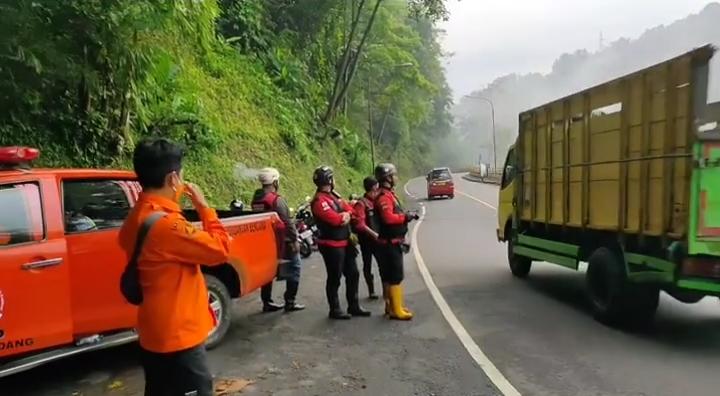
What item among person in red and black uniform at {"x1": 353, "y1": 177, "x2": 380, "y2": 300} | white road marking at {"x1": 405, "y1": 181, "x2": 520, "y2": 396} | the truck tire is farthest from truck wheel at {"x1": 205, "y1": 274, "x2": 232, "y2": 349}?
the truck tire

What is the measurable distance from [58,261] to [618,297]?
5.35 m

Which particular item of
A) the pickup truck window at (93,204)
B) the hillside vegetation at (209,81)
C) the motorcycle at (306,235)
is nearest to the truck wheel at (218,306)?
the pickup truck window at (93,204)

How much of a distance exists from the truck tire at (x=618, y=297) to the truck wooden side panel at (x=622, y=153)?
41cm

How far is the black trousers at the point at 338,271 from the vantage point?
7195 mm

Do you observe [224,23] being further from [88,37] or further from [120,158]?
[88,37]

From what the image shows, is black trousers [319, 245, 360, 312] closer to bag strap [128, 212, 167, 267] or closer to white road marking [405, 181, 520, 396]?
white road marking [405, 181, 520, 396]

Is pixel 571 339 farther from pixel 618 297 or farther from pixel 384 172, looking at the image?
pixel 384 172

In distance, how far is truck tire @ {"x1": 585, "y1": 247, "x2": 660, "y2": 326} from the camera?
21.5 ft

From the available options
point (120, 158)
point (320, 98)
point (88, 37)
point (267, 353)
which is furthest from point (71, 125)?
point (320, 98)

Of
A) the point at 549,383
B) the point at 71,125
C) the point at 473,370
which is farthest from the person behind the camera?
the point at 71,125

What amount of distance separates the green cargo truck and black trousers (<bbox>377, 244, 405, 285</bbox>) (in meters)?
2.21

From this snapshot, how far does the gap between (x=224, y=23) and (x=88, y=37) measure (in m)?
17.4

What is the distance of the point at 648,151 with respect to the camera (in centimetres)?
627

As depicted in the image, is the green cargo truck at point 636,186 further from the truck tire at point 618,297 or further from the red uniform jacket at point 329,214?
the red uniform jacket at point 329,214
